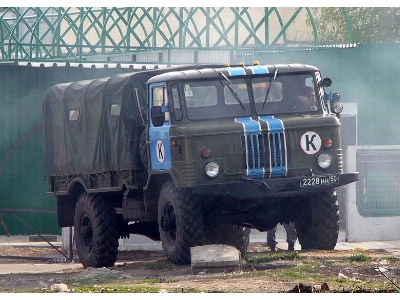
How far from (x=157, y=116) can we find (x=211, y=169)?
3.35ft

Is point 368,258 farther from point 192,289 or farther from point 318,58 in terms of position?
point 318,58

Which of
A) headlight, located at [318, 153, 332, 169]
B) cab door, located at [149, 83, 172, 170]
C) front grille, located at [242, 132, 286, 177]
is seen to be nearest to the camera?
front grille, located at [242, 132, 286, 177]

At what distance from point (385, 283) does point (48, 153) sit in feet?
25.4

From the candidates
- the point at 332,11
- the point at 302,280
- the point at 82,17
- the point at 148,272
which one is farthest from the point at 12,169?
the point at 332,11

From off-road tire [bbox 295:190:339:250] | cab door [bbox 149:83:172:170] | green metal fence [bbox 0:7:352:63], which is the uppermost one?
green metal fence [bbox 0:7:352:63]

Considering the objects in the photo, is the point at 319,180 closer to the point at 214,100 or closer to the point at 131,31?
the point at 214,100

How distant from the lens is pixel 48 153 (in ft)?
59.8

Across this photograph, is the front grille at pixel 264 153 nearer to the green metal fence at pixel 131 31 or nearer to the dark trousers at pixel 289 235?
the dark trousers at pixel 289 235

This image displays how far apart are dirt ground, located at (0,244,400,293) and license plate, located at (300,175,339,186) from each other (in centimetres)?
93

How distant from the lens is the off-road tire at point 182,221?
46.6 feet

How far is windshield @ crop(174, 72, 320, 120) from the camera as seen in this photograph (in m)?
14.7

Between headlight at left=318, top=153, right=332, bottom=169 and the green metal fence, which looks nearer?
headlight at left=318, top=153, right=332, bottom=169

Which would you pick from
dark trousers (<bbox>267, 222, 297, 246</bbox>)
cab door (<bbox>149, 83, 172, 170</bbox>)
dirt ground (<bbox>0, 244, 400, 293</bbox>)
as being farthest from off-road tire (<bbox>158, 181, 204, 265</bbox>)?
dark trousers (<bbox>267, 222, 297, 246</bbox>)

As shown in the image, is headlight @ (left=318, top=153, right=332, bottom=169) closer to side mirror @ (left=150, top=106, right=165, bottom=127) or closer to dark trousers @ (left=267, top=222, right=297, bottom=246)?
side mirror @ (left=150, top=106, right=165, bottom=127)
